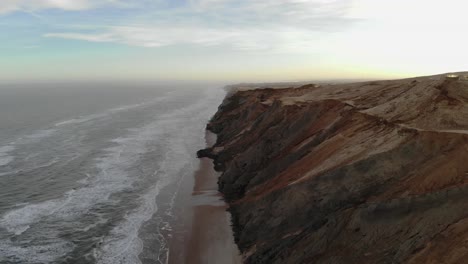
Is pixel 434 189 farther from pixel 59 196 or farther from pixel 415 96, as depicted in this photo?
pixel 59 196

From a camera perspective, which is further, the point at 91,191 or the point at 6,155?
the point at 6,155

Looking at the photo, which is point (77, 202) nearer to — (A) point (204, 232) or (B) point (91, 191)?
(B) point (91, 191)

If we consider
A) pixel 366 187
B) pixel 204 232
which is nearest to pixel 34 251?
pixel 204 232

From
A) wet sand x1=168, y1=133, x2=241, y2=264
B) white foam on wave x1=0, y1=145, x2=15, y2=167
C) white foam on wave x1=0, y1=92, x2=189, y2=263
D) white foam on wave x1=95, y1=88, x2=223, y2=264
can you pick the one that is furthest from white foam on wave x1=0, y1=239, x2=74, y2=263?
white foam on wave x1=0, y1=145, x2=15, y2=167

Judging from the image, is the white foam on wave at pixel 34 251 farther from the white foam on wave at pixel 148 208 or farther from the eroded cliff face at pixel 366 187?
the eroded cliff face at pixel 366 187

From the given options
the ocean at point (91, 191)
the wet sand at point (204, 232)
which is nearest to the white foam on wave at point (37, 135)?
the ocean at point (91, 191)
